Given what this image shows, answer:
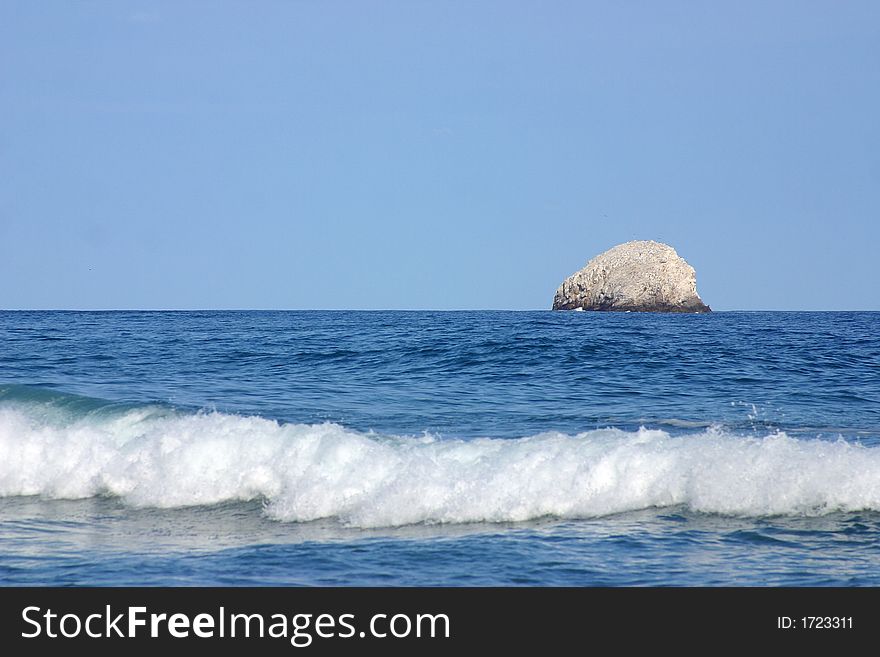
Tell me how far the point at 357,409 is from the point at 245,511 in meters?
5.97

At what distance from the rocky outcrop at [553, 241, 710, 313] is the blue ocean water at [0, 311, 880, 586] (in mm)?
96625

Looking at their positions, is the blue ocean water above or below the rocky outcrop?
below

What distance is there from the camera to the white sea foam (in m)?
9.45

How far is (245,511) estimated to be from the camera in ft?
33.0
